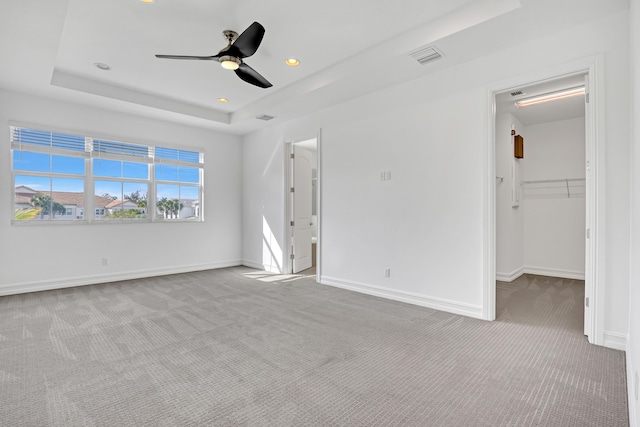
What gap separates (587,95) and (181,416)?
4.04m

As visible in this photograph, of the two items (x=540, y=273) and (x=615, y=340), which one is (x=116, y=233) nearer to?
(x=615, y=340)

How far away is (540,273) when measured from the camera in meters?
5.85

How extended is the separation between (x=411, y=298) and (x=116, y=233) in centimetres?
481

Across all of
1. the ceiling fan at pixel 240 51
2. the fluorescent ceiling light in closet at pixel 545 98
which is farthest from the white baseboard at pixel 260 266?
the fluorescent ceiling light in closet at pixel 545 98

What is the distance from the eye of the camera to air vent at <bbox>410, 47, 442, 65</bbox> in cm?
326

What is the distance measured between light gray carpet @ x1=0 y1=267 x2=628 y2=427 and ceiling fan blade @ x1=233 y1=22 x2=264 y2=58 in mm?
2685

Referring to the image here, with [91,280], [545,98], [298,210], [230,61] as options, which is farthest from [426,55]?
[91,280]

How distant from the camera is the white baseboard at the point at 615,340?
263 centimetres

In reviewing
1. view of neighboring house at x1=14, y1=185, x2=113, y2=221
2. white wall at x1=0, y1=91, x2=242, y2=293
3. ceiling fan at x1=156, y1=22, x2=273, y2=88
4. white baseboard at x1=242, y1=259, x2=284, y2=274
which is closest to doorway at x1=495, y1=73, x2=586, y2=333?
ceiling fan at x1=156, y1=22, x2=273, y2=88

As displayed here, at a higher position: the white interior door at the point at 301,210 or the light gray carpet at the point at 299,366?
the white interior door at the point at 301,210

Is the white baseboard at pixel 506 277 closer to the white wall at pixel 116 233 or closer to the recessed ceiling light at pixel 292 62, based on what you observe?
the recessed ceiling light at pixel 292 62

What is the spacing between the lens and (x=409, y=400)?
1982mm

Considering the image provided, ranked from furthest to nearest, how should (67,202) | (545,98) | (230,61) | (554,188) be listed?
(554,188)
(67,202)
(545,98)
(230,61)

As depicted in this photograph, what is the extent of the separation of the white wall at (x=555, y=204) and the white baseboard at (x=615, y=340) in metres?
3.39
